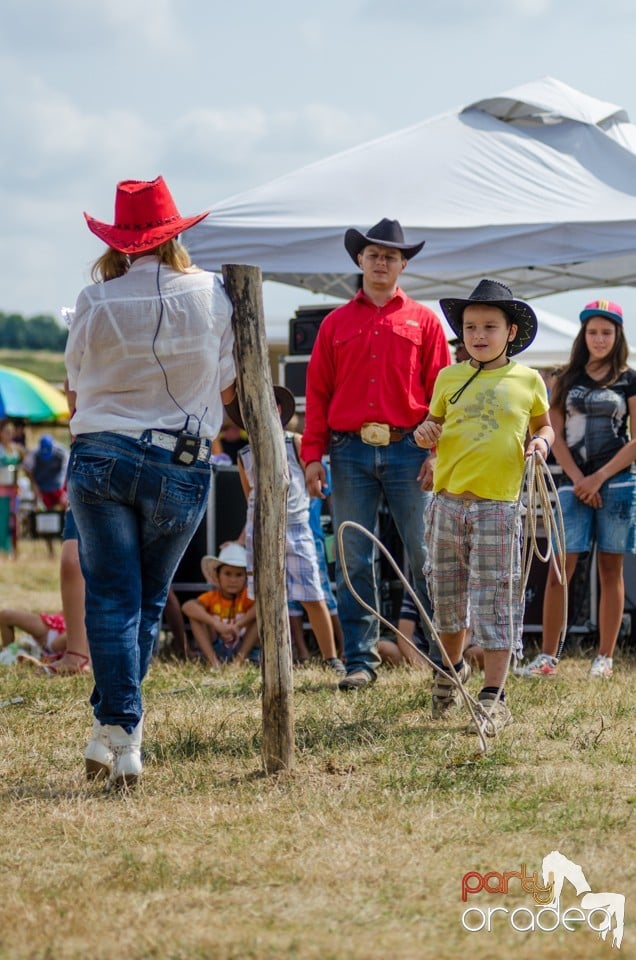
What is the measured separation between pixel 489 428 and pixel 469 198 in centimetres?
379

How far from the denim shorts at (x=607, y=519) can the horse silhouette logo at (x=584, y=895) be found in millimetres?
3405

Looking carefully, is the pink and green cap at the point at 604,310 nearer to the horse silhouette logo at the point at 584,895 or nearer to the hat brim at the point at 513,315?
the hat brim at the point at 513,315

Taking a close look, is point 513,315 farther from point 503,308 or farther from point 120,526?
point 120,526

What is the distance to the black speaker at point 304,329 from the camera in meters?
8.32

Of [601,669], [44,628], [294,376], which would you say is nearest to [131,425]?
[601,669]

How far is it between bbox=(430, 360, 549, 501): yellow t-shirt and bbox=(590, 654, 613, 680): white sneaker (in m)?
1.68

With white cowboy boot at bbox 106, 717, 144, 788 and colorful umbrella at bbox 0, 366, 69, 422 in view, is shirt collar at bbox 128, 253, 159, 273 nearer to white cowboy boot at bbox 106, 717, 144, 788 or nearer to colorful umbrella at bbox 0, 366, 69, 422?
white cowboy boot at bbox 106, 717, 144, 788

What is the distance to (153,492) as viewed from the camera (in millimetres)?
3965

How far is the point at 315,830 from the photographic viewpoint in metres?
3.49

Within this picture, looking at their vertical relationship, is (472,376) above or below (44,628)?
above

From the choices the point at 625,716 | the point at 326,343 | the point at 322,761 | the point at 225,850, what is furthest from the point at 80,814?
the point at 326,343

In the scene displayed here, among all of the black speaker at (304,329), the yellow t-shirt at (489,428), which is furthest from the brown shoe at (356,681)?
the black speaker at (304,329)

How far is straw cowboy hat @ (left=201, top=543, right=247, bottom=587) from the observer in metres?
7.47

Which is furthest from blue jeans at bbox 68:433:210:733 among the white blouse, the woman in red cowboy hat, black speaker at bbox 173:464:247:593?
black speaker at bbox 173:464:247:593
